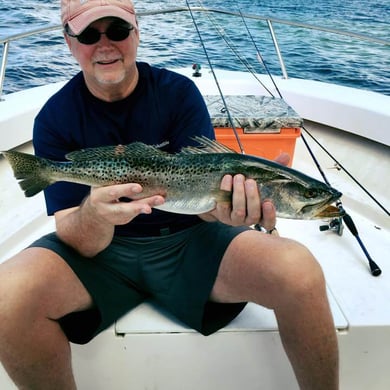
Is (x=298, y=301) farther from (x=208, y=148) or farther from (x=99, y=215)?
(x=99, y=215)

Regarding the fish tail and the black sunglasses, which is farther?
the black sunglasses

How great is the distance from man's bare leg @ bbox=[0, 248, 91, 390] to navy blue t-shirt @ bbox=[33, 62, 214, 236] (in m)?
0.45

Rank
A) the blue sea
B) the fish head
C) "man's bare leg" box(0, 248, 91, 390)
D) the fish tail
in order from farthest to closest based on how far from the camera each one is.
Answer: the blue sea < the fish tail < the fish head < "man's bare leg" box(0, 248, 91, 390)

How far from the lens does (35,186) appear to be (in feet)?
5.94

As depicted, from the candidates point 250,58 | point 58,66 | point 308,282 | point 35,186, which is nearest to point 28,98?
point 35,186

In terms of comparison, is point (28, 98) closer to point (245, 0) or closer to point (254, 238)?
point (254, 238)

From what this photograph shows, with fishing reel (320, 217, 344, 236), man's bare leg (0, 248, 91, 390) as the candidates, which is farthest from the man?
fishing reel (320, 217, 344, 236)

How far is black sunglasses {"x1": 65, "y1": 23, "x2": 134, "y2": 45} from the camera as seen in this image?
77.9 inches

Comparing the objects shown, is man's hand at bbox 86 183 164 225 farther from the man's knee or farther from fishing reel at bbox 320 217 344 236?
fishing reel at bbox 320 217 344 236

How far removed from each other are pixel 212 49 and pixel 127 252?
399 inches

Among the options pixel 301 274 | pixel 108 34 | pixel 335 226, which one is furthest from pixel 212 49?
pixel 301 274

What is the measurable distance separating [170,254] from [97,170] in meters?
0.53

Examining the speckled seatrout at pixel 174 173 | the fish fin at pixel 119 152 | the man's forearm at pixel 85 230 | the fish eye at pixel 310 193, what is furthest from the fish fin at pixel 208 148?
the man's forearm at pixel 85 230

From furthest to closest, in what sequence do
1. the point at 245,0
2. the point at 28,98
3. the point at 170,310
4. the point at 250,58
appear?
the point at 245,0, the point at 250,58, the point at 28,98, the point at 170,310
